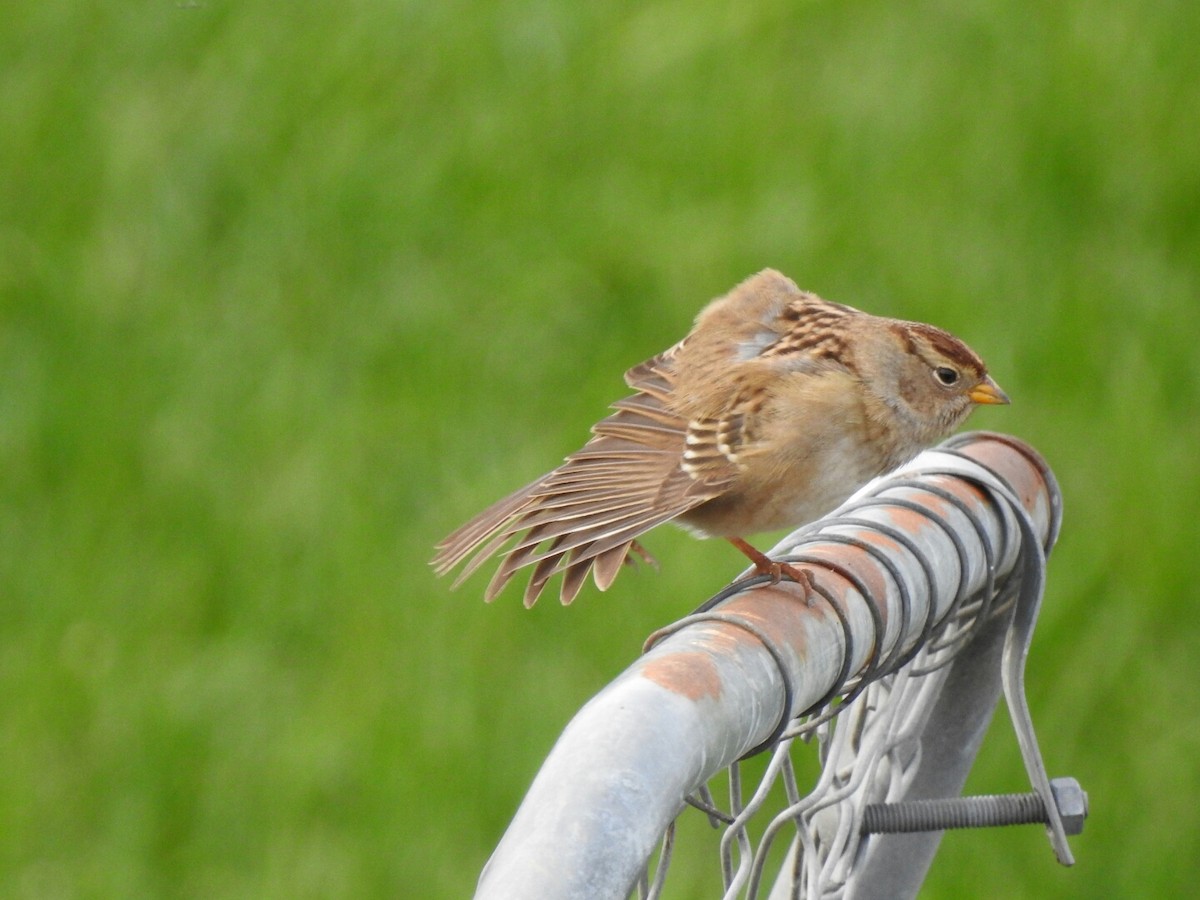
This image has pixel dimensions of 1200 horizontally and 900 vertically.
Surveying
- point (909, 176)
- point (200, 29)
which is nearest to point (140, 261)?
point (200, 29)

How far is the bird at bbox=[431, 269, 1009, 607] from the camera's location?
2.85 meters

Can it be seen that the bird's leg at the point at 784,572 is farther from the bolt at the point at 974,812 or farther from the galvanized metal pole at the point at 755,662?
the bolt at the point at 974,812

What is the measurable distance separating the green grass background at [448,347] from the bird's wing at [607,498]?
5.04ft

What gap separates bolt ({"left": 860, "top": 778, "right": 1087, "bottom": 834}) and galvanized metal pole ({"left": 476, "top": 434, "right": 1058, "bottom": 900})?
204 mm

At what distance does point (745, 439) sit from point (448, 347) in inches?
103

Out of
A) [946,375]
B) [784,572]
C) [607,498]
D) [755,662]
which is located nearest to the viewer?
[755,662]

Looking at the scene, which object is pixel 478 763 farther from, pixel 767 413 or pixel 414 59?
pixel 414 59

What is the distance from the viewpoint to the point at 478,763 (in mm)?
4355

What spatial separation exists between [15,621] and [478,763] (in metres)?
1.46

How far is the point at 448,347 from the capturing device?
17.7ft

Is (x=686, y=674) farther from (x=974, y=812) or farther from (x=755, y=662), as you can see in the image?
(x=974, y=812)

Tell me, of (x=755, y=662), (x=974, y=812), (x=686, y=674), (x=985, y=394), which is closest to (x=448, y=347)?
(x=985, y=394)

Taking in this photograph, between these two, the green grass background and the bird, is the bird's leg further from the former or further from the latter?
the green grass background

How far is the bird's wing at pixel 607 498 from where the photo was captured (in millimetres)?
2732
